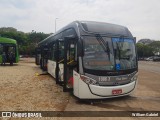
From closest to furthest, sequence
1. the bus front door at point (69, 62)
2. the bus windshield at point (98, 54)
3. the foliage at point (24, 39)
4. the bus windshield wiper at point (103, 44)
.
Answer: the bus windshield at point (98, 54)
the bus windshield wiper at point (103, 44)
the bus front door at point (69, 62)
the foliage at point (24, 39)

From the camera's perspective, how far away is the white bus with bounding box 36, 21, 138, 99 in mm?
8703

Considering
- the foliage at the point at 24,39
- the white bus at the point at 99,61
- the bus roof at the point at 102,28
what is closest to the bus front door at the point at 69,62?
the white bus at the point at 99,61

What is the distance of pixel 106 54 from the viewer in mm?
9055

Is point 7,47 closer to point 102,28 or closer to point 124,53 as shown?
point 102,28

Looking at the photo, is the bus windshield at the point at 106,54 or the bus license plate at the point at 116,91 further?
the bus license plate at the point at 116,91

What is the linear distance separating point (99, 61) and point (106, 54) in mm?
397

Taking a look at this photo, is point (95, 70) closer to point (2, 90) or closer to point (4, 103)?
point (4, 103)

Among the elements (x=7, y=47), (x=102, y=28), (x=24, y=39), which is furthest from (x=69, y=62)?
(x=24, y=39)

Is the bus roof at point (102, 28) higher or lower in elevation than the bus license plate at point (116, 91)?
higher

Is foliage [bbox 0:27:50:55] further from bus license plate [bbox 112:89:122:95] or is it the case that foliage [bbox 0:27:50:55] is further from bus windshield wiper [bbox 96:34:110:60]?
bus license plate [bbox 112:89:122:95]

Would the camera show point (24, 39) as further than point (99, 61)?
Yes

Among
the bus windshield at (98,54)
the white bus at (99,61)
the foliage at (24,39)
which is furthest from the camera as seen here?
the foliage at (24,39)

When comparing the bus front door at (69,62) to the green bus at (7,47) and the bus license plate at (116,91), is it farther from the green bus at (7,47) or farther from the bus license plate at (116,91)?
the green bus at (7,47)

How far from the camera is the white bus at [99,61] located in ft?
28.6
